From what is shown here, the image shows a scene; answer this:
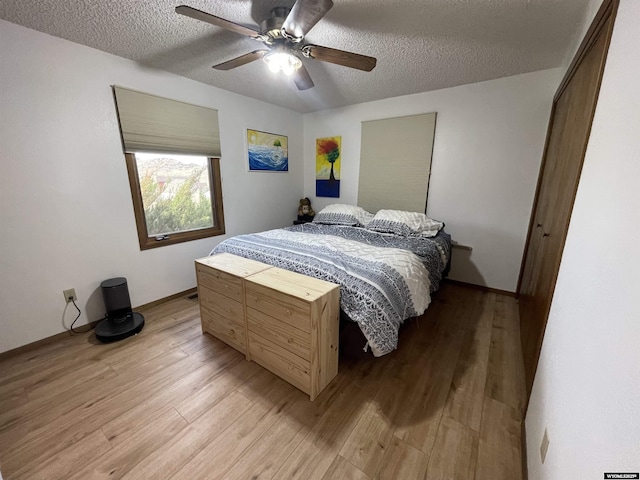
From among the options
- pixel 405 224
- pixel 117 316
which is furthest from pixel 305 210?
pixel 117 316

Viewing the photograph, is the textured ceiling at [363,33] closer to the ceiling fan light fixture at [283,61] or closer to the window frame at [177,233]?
the ceiling fan light fixture at [283,61]

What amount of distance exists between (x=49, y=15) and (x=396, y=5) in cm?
220

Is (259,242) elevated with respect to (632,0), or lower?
lower

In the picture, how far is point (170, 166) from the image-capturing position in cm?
270

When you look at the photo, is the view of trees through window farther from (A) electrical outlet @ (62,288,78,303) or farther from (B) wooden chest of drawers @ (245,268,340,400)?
(B) wooden chest of drawers @ (245,268,340,400)

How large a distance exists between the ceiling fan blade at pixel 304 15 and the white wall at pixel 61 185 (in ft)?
5.66

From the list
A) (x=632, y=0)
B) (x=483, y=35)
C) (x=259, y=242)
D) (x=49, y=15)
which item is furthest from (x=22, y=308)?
(x=483, y=35)

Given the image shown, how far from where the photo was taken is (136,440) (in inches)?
51.3

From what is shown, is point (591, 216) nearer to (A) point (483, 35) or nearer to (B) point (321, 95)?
(A) point (483, 35)

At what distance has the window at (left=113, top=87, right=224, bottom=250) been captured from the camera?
2330 millimetres

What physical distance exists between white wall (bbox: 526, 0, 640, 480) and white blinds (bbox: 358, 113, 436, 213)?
2086mm

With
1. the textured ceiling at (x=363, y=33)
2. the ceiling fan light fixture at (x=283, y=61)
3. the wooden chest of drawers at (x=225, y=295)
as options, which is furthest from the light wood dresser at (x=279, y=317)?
the textured ceiling at (x=363, y=33)

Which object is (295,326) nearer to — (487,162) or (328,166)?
(487,162)

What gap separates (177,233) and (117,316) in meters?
0.98
